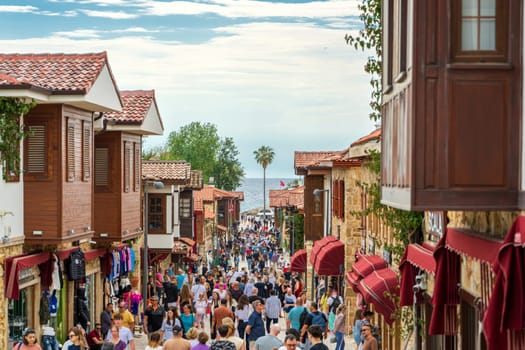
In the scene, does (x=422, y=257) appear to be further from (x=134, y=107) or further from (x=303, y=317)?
(x=134, y=107)

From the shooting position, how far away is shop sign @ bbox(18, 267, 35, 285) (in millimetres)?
21297

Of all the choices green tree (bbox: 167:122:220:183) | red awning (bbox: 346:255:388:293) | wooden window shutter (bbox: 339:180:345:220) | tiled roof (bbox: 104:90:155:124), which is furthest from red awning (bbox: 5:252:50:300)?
green tree (bbox: 167:122:220:183)

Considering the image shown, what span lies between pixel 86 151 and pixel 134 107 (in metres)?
6.50

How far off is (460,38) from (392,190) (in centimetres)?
219

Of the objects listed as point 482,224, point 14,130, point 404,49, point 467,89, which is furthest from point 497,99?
point 14,130

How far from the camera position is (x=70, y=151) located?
2288 cm

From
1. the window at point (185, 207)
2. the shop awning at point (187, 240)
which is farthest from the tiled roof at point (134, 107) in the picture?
the shop awning at point (187, 240)

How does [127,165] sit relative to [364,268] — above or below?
above

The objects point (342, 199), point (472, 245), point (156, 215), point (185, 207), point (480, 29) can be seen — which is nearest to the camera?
point (480, 29)

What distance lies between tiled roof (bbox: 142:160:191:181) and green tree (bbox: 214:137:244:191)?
10175 cm

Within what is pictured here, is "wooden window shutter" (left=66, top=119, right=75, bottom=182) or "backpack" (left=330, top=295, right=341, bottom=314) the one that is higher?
"wooden window shutter" (left=66, top=119, right=75, bottom=182)

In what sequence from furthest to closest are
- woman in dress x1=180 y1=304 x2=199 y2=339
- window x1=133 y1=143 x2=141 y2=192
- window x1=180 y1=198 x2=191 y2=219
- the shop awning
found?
window x1=180 y1=198 x2=191 y2=219
the shop awning
window x1=133 y1=143 x2=141 y2=192
woman in dress x1=180 y1=304 x2=199 y2=339

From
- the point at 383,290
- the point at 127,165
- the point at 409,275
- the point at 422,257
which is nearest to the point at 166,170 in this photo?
the point at 127,165

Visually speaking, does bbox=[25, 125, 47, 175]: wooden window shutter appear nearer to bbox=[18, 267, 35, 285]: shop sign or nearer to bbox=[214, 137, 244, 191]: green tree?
bbox=[18, 267, 35, 285]: shop sign
